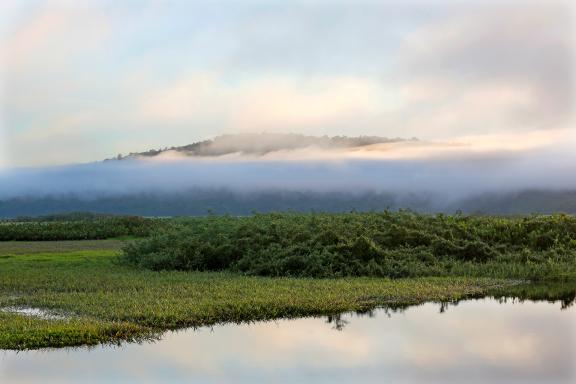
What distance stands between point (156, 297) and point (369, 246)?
331 inches

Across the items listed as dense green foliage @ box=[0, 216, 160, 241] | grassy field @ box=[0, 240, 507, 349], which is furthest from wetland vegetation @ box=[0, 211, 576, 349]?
dense green foliage @ box=[0, 216, 160, 241]

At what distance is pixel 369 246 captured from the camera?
21438 mm

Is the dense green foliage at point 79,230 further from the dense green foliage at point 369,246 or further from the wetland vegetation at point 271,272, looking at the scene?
the dense green foliage at point 369,246

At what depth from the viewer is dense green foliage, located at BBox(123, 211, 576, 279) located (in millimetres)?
20781

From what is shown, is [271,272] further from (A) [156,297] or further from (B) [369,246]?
(A) [156,297]

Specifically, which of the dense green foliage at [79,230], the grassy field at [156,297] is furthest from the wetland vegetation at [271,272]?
the dense green foliage at [79,230]

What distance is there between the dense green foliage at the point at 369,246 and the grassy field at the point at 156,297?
1267 millimetres

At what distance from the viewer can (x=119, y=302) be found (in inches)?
565

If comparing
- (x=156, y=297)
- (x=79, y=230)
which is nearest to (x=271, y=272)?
(x=156, y=297)

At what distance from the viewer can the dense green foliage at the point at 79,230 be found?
3872 centimetres

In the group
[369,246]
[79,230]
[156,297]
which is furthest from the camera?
[79,230]

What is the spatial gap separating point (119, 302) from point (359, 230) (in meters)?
11.2

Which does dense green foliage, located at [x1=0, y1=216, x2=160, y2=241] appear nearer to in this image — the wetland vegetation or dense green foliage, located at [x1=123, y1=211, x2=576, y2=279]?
the wetland vegetation

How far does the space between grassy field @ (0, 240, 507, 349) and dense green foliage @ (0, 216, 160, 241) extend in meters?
16.8
